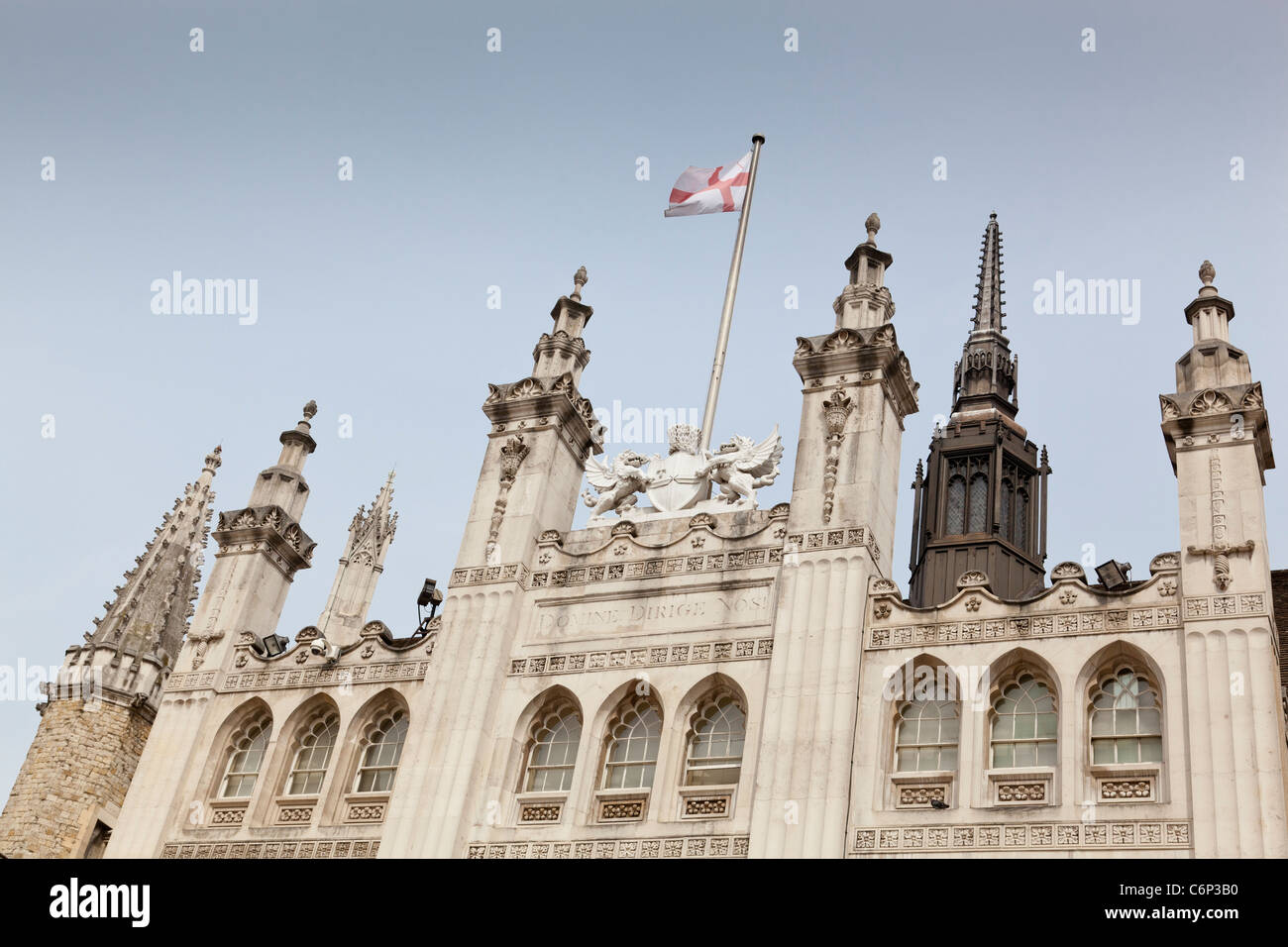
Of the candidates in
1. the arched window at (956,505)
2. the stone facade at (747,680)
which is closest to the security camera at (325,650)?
the stone facade at (747,680)

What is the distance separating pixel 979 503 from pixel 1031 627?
3657cm

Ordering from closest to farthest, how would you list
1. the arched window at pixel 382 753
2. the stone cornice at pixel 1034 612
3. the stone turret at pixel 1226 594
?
the stone turret at pixel 1226 594 → the stone cornice at pixel 1034 612 → the arched window at pixel 382 753

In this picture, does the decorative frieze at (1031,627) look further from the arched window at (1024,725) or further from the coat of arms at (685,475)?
the coat of arms at (685,475)

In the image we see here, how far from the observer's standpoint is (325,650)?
80.3 feet

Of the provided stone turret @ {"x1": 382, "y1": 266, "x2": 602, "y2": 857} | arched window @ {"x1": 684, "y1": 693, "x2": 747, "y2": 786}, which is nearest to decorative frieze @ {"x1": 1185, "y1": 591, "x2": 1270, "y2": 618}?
arched window @ {"x1": 684, "y1": 693, "x2": 747, "y2": 786}

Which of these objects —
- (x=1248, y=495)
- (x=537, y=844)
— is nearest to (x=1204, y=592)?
(x=1248, y=495)

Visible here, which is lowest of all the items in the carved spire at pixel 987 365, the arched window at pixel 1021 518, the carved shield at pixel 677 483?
the carved shield at pixel 677 483

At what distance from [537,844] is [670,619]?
3.83 m

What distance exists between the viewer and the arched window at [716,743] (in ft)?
67.2

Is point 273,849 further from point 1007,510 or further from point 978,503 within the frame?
point 1007,510

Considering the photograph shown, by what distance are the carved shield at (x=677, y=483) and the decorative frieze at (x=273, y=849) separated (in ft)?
23.1

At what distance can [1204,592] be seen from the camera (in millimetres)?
18750
